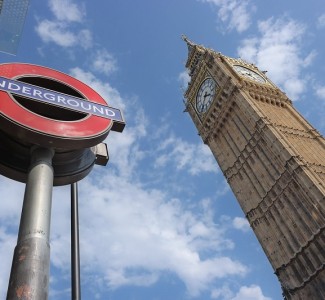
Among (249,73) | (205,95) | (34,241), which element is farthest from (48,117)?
(249,73)

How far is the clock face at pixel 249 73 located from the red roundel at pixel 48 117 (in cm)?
4827

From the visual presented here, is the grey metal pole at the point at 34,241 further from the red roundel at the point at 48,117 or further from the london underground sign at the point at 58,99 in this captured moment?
the london underground sign at the point at 58,99

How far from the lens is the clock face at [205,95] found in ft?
180

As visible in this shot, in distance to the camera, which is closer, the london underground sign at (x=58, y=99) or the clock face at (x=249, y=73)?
the london underground sign at (x=58, y=99)

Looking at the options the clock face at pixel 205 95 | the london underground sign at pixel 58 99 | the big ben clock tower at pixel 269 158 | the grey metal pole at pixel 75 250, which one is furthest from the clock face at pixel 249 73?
the grey metal pole at pixel 75 250

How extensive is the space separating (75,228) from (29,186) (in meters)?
1.34

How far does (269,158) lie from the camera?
42469 millimetres

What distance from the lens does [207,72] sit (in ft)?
188

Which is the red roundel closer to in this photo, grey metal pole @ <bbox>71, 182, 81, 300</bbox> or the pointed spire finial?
grey metal pole @ <bbox>71, 182, 81, 300</bbox>

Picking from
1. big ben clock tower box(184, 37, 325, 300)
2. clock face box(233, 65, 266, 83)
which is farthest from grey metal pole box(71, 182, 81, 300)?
clock face box(233, 65, 266, 83)

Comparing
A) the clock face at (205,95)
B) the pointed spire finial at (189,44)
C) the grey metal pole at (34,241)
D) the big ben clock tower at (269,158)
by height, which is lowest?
the grey metal pole at (34,241)

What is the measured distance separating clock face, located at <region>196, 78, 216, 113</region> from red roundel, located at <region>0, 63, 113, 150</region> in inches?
1814

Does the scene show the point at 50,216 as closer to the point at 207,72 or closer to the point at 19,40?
the point at 19,40

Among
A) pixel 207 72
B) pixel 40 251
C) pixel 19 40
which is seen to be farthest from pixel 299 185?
pixel 40 251
